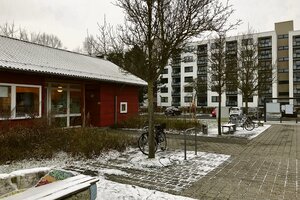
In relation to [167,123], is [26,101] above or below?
above

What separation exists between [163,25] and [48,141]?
5.24 meters

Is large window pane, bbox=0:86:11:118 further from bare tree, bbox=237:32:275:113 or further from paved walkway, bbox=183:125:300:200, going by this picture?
bare tree, bbox=237:32:275:113

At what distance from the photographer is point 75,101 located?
16906 millimetres

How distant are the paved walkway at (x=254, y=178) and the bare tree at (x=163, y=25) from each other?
2582 millimetres

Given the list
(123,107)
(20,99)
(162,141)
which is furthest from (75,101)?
(162,141)

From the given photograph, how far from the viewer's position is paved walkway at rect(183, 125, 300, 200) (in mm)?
5043

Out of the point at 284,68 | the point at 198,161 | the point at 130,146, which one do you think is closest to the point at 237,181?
the point at 198,161

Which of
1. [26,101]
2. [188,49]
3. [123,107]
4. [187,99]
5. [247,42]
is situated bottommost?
[123,107]

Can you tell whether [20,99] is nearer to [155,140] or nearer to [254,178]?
[155,140]

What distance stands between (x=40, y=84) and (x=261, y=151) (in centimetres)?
1136

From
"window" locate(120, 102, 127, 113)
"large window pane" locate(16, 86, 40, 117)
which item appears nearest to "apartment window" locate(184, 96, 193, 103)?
"window" locate(120, 102, 127, 113)

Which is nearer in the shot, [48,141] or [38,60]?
[48,141]

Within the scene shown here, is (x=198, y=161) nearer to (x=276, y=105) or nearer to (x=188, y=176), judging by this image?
(x=188, y=176)

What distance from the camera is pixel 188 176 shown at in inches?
247
